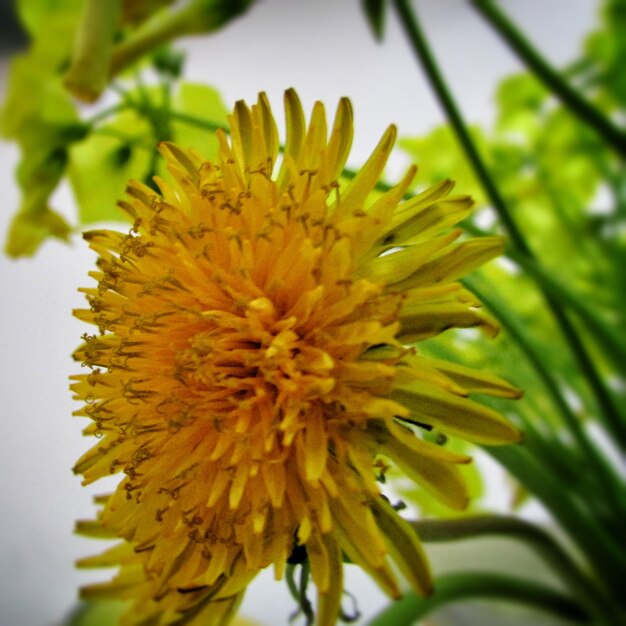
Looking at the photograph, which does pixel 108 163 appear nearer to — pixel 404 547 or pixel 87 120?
pixel 87 120

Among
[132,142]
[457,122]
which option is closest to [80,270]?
[132,142]

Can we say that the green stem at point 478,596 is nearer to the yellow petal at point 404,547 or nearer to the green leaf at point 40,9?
the yellow petal at point 404,547

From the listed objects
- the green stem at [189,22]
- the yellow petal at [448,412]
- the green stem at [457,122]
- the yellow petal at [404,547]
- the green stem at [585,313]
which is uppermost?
the green stem at [189,22]

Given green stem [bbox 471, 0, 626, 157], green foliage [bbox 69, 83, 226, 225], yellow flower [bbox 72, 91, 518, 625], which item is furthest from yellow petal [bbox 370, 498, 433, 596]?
green stem [bbox 471, 0, 626, 157]

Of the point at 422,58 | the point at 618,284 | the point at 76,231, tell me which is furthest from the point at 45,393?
the point at 618,284

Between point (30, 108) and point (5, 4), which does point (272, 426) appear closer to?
point (30, 108)

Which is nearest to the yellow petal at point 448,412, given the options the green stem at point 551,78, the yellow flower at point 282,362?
the yellow flower at point 282,362
